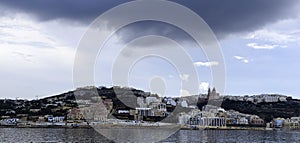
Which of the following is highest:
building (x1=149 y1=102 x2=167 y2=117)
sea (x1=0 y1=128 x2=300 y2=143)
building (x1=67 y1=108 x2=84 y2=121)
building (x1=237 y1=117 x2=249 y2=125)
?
building (x1=149 y1=102 x2=167 y2=117)

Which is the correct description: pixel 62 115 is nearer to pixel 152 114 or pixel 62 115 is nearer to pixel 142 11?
pixel 152 114

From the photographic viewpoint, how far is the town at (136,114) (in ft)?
325

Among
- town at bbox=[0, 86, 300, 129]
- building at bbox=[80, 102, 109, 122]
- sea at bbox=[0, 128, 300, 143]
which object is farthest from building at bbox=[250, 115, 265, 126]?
building at bbox=[80, 102, 109, 122]

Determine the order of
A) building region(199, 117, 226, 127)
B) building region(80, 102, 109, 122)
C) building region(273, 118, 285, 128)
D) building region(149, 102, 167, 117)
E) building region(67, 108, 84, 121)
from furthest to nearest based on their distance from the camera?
building region(199, 117, 226, 127), building region(67, 108, 84, 121), building region(273, 118, 285, 128), building region(149, 102, 167, 117), building region(80, 102, 109, 122)

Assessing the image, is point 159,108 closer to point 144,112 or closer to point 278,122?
point 144,112

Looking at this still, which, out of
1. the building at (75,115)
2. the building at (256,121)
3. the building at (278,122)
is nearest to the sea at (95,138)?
the building at (278,122)

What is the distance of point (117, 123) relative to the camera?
100m

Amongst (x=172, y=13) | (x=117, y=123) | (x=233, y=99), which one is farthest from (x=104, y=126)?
(x=172, y=13)

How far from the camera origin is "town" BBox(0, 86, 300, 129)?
325 feet

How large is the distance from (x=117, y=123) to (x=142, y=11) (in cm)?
7574

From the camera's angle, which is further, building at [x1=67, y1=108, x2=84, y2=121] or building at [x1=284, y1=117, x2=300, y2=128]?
building at [x1=67, y1=108, x2=84, y2=121]

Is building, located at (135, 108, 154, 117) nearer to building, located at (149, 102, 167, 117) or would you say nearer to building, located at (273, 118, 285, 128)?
building, located at (149, 102, 167, 117)

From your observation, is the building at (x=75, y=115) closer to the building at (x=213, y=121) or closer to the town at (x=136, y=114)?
the town at (x=136, y=114)

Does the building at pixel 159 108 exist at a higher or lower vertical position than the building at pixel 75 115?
higher
